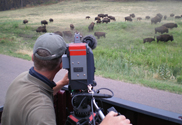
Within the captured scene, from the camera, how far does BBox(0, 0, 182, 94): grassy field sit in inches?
270

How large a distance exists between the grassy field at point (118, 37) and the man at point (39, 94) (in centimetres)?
442

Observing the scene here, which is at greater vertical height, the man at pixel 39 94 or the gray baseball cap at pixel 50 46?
the gray baseball cap at pixel 50 46

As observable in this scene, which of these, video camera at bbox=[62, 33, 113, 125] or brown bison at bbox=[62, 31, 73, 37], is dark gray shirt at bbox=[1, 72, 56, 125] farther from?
brown bison at bbox=[62, 31, 73, 37]

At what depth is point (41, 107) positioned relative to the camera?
1.17m

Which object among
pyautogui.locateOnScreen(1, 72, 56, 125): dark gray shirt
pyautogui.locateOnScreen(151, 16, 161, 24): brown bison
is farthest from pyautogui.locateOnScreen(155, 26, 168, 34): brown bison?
pyautogui.locateOnScreen(1, 72, 56, 125): dark gray shirt

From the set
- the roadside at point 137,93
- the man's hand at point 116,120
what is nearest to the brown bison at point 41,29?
the roadside at point 137,93

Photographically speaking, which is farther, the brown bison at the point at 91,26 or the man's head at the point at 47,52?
the brown bison at the point at 91,26

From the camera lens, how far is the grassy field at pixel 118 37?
6867 millimetres

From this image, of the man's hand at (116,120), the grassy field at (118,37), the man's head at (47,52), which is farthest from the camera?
the grassy field at (118,37)

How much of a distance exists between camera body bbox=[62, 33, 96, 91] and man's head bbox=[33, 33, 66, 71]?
0.17m

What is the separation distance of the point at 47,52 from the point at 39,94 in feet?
1.15

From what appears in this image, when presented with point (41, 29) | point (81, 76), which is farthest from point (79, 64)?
point (41, 29)

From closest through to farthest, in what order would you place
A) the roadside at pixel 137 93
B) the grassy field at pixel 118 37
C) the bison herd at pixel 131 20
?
1. the roadside at pixel 137 93
2. the grassy field at pixel 118 37
3. the bison herd at pixel 131 20

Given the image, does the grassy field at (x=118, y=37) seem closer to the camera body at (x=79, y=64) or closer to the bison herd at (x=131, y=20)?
the bison herd at (x=131, y=20)
